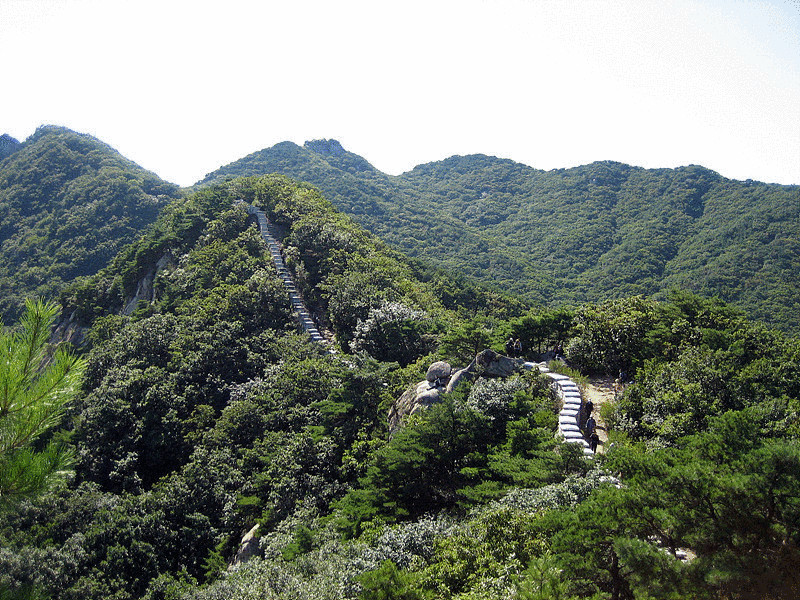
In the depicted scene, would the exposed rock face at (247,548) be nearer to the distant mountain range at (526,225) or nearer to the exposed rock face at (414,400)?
the exposed rock face at (414,400)

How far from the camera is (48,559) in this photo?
1434 centimetres

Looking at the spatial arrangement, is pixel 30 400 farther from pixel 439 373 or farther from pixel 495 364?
pixel 495 364

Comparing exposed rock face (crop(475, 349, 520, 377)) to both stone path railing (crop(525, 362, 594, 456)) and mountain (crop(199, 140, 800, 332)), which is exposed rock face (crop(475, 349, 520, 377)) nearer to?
stone path railing (crop(525, 362, 594, 456))

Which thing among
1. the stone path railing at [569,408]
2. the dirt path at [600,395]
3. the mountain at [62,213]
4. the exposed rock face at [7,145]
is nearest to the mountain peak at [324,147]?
the mountain at [62,213]

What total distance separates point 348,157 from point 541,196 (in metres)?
53.5

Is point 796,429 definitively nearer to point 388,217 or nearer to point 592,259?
point 592,259

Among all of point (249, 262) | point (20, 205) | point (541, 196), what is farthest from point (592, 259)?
point (20, 205)

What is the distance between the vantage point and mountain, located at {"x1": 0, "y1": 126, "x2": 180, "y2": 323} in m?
53.1

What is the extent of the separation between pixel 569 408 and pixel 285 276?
76.8ft

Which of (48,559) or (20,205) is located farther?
(20,205)

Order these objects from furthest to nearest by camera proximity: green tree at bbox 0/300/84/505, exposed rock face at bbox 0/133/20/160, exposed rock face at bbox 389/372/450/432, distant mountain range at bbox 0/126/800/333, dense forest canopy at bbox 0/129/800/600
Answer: exposed rock face at bbox 0/133/20/160
distant mountain range at bbox 0/126/800/333
exposed rock face at bbox 389/372/450/432
dense forest canopy at bbox 0/129/800/600
green tree at bbox 0/300/84/505

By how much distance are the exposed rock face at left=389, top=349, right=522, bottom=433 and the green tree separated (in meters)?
12.6

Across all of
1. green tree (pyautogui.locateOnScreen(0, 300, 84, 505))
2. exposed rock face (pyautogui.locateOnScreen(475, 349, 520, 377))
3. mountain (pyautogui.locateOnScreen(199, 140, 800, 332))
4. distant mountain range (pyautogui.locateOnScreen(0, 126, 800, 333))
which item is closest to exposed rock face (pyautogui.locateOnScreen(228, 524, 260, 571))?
exposed rock face (pyautogui.locateOnScreen(475, 349, 520, 377))

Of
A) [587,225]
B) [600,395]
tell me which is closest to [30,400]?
[600,395]
